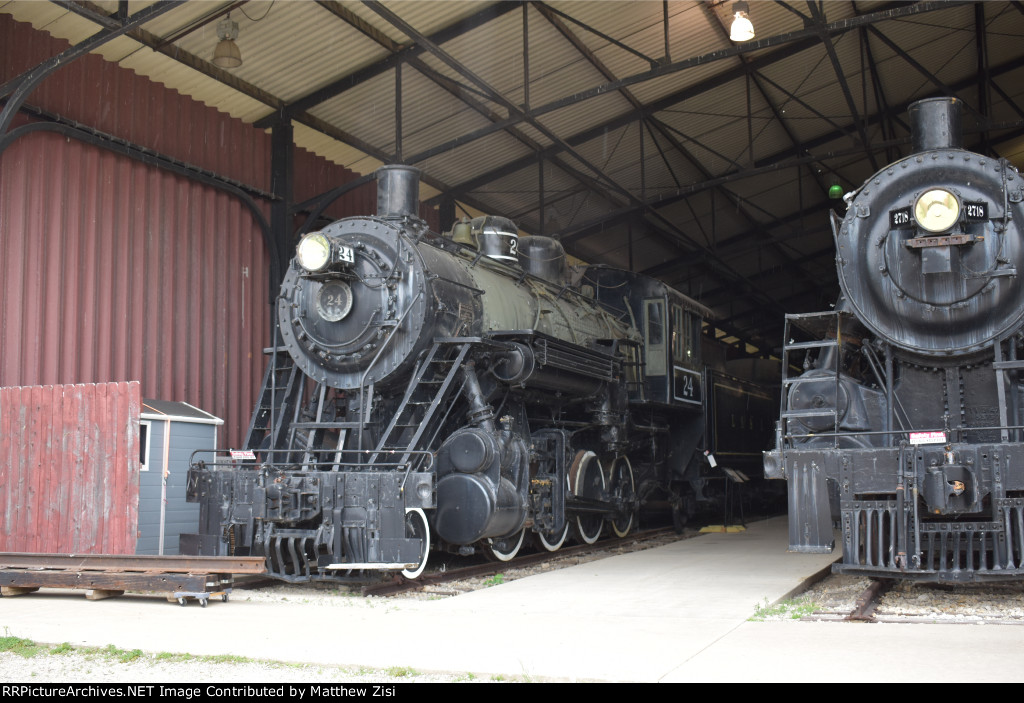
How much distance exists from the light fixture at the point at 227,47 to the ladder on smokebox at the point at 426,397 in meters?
4.97

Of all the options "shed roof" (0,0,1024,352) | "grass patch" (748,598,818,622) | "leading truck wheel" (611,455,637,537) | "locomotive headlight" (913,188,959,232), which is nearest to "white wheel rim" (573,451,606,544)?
"leading truck wheel" (611,455,637,537)

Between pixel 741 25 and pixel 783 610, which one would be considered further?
pixel 741 25

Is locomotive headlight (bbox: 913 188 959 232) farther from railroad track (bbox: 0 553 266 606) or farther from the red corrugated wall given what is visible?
the red corrugated wall

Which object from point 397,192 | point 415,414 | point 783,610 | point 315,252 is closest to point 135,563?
point 415,414

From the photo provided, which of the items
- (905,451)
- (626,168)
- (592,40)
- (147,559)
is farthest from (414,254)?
(626,168)

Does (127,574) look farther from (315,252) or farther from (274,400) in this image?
(315,252)

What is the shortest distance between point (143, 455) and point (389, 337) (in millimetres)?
3156

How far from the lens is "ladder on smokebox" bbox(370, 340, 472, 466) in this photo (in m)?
8.78

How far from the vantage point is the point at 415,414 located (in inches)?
366

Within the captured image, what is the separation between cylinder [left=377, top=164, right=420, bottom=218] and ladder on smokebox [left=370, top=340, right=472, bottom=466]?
1.67m

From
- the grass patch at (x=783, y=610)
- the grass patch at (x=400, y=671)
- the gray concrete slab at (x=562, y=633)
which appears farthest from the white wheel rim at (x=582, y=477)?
the grass patch at (x=400, y=671)

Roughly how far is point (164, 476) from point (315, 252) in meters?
3.20

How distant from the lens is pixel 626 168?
A: 19766mm

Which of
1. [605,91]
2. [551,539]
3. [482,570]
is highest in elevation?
[605,91]
